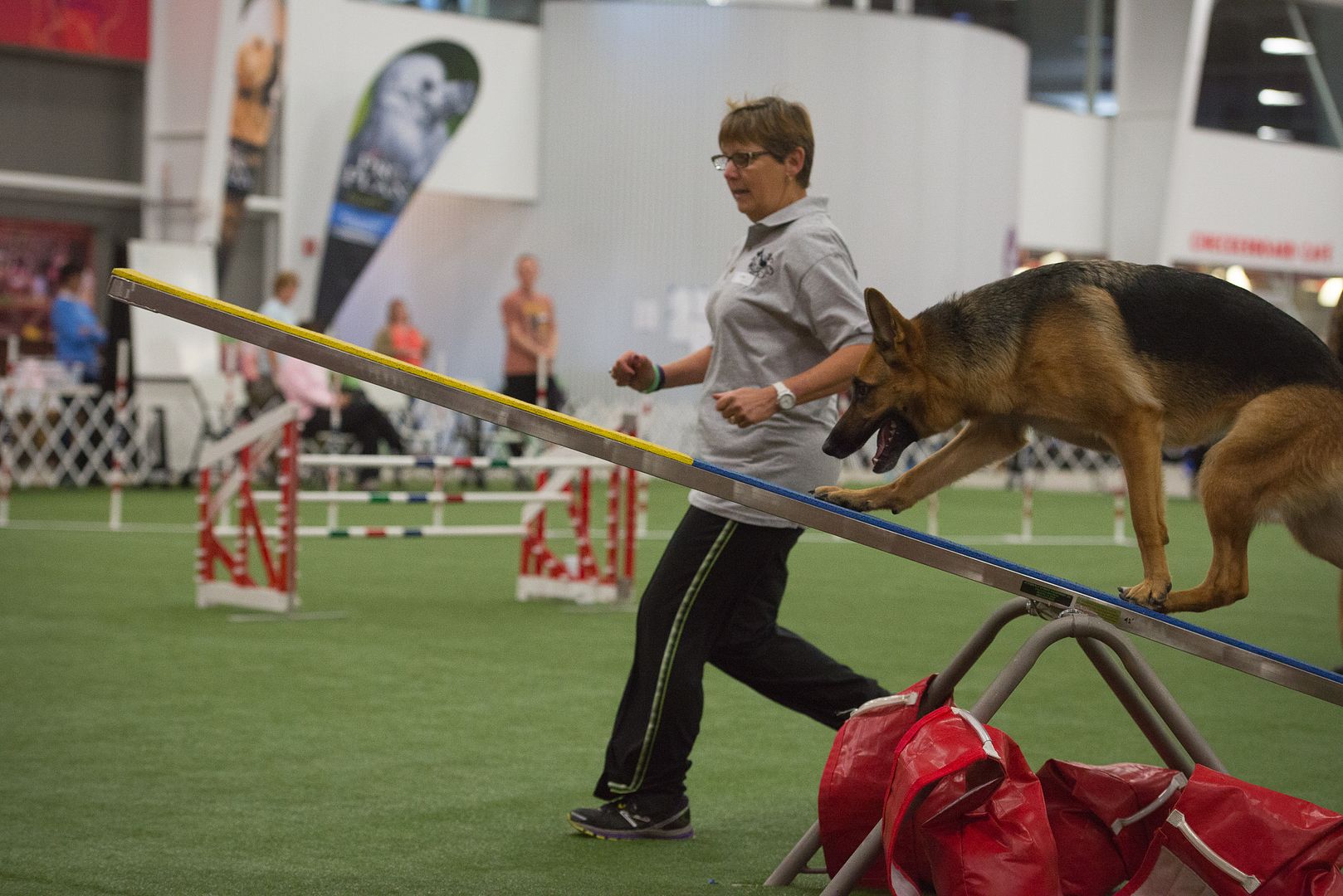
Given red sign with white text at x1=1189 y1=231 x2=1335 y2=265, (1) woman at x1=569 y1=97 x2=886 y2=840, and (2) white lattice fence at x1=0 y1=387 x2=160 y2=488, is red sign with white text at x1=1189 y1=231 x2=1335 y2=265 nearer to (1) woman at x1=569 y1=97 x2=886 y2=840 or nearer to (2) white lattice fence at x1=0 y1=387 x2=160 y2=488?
(2) white lattice fence at x1=0 y1=387 x2=160 y2=488

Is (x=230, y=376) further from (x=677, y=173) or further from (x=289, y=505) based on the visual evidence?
(x=289, y=505)

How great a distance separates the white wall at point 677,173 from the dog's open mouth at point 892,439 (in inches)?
566

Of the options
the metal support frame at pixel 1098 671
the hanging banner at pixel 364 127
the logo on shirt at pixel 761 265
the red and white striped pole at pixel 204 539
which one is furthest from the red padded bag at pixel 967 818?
the hanging banner at pixel 364 127

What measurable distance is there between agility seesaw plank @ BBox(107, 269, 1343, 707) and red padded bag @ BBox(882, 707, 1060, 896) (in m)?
0.28

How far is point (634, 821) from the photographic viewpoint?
3.66m

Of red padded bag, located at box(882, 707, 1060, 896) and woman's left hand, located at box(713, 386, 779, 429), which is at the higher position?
woman's left hand, located at box(713, 386, 779, 429)

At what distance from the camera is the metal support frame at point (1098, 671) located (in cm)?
272

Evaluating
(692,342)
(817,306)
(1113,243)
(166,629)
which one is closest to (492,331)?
(692,342)

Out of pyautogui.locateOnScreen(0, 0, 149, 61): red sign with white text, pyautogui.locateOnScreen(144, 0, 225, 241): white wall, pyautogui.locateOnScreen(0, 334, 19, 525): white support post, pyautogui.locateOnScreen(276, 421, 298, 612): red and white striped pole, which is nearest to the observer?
pyautogui.locateOnScreen(276, 421, 298, 612): red and white striped pole

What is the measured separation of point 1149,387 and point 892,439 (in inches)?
19.9

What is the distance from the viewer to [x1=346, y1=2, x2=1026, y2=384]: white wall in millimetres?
17953

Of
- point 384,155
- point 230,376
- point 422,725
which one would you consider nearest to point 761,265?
point 422,725

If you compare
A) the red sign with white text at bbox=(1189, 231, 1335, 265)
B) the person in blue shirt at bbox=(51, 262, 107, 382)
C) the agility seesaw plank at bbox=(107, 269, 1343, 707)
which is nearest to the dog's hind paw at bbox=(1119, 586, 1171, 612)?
the agility seesaw plank at bbox=(107, 269, 1343, 707)

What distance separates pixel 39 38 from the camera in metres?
15.1
